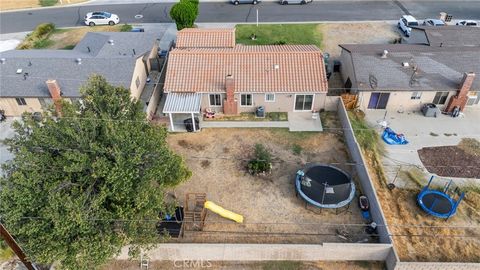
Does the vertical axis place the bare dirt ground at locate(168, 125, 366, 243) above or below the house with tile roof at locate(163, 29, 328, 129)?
below

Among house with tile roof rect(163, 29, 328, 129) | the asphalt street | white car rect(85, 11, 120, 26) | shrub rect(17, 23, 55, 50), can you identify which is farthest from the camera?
the asphalt street

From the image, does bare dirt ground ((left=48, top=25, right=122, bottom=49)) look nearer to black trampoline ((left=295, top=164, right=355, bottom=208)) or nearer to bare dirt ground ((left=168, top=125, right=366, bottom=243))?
bare dirt ground ((left=168, top=125, right=366, bottom=243))

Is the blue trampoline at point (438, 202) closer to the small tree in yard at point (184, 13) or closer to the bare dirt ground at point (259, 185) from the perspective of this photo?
the bare dirt ground at point (259, 185)

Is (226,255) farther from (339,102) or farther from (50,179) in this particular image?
(339,102)

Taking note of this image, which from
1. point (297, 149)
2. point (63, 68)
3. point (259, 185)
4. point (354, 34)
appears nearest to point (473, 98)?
point (354, 34)

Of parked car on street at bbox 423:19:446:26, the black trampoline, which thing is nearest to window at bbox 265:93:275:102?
the black trampoline

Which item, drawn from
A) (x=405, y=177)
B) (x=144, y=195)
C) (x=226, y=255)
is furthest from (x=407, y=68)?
(x=144, y=195)

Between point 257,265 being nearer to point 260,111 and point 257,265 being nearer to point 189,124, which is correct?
point 189,124

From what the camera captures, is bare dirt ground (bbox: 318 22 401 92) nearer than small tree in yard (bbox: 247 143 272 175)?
No
